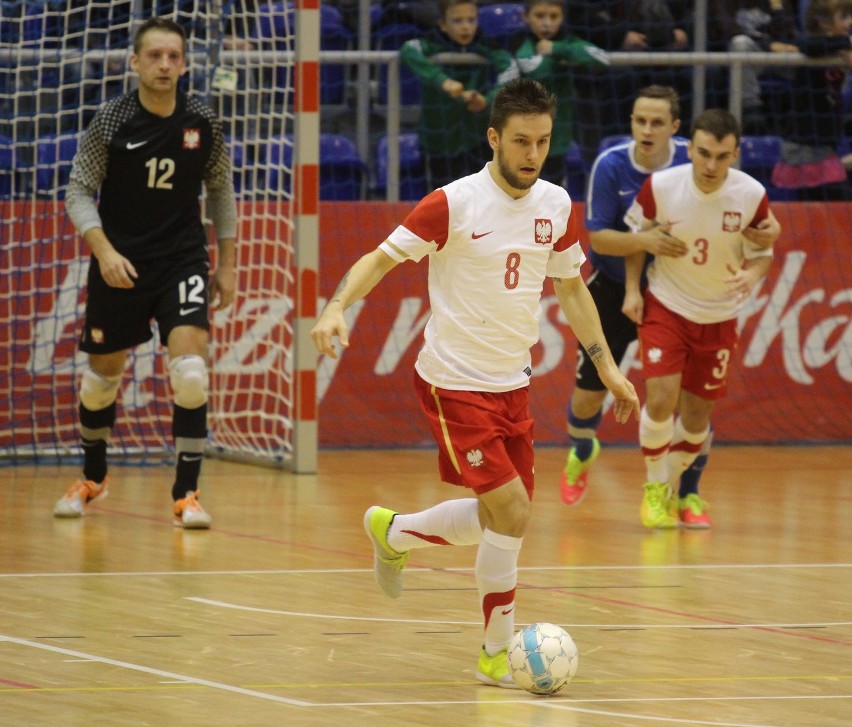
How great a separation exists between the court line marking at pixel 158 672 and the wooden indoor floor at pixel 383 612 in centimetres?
1

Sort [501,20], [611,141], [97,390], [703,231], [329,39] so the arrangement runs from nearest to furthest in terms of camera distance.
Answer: [703,231] < [97,390] < [611,141] < [329,39] < [501,20]

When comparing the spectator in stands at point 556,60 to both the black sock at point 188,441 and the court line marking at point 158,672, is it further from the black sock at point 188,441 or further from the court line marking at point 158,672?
the court line marking at point 158,672

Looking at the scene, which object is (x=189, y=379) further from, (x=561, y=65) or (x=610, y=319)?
Result: (x=561, y=65)

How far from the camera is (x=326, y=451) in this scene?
1154cm

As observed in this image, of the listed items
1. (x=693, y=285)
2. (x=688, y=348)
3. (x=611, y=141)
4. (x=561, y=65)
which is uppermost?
(x=561, y=65)

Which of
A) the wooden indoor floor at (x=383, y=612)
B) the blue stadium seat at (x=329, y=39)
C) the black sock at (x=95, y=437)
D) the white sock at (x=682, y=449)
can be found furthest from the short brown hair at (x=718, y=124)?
the blue stadium seat at (x=329, y=39)

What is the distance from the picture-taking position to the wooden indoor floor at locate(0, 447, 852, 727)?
459 centimetres

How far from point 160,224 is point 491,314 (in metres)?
3.21

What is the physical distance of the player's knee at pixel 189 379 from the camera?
25.8ft

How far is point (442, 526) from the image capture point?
17.5 ft

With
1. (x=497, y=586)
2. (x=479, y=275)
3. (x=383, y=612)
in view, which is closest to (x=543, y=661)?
(x=497, y=586)

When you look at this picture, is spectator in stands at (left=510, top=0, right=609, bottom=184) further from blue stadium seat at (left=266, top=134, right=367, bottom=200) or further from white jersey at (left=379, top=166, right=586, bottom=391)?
white jersey at (left=379, top=166, right=586, bottom=391)

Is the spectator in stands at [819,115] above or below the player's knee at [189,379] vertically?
above

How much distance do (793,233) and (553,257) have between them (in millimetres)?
6970
